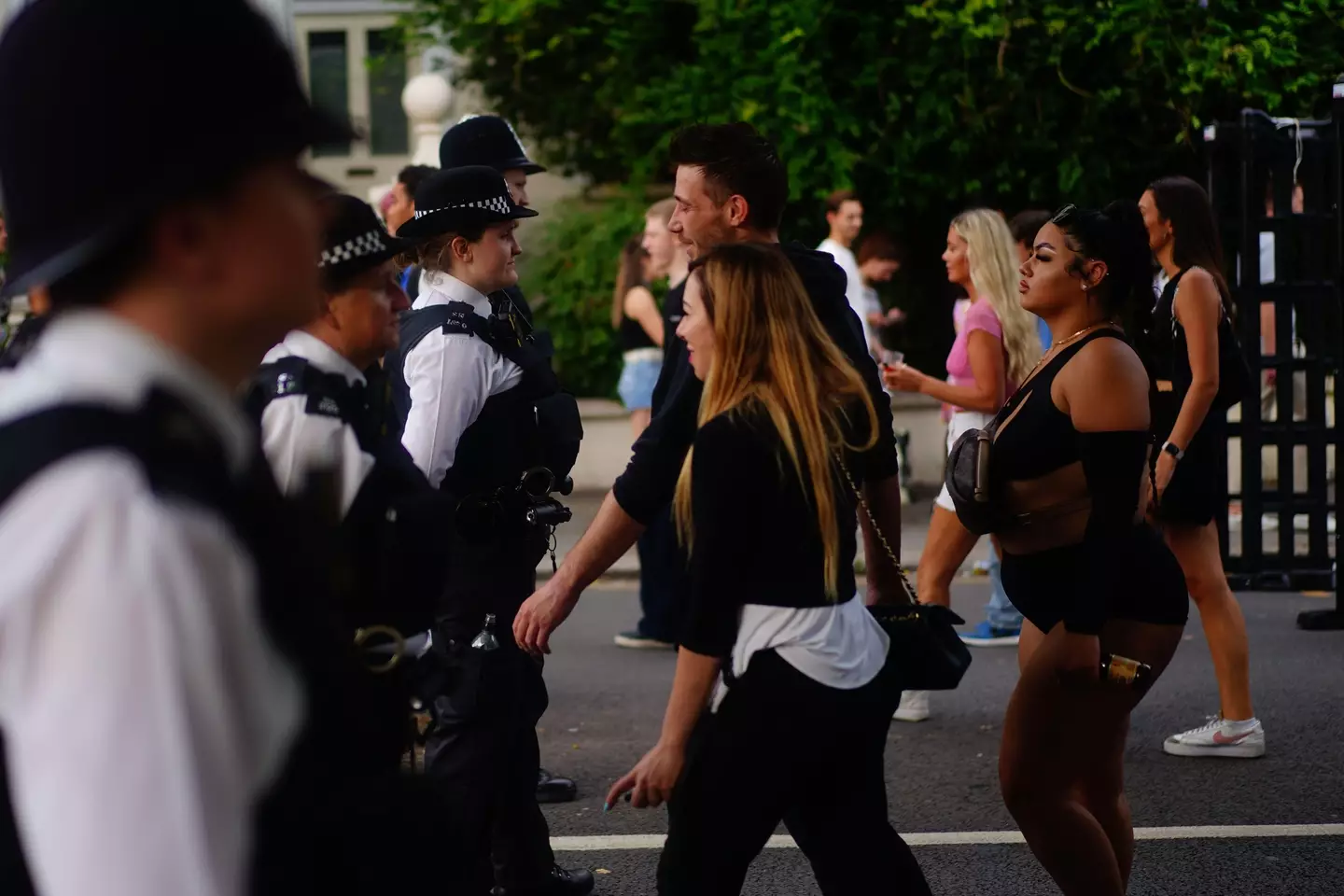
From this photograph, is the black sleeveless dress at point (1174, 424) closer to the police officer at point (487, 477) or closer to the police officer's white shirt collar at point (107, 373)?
the police officer at point (487, 477)

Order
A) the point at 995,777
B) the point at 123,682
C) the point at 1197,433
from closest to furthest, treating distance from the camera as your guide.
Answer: the point at 123,682 < the point at 995,777 < the point at 1197,433

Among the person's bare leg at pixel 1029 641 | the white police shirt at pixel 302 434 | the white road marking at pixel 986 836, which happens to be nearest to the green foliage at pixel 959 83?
the white road marking at pixel 986 836

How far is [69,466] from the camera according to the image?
3.73ft

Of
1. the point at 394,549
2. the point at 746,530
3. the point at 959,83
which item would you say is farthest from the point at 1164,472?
the point at 959,83

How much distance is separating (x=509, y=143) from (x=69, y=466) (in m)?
4.47

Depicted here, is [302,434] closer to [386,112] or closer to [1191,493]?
[1191,493]

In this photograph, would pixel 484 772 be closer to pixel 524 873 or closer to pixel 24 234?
pixel 524 873

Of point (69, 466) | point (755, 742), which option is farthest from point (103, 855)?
point (755, 742)

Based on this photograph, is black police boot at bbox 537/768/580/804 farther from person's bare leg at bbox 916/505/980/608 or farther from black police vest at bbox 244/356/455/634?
black police vest at bbox 244/356/455/634

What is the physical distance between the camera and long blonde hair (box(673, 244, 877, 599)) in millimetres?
3080

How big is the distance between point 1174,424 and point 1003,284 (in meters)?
1.07

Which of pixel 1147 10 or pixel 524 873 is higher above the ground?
pixel 1147 10

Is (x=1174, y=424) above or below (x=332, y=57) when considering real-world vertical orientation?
below

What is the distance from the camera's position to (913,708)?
6.49 meters
